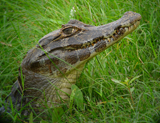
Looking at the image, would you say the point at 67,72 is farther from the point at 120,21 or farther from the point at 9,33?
the point at 9,33

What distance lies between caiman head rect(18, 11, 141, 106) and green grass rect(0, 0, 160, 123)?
263mm

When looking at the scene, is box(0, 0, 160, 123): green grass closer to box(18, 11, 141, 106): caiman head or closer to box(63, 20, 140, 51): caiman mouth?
box(18, 11, 141, 106): caiman head

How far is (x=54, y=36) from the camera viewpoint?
244 cm

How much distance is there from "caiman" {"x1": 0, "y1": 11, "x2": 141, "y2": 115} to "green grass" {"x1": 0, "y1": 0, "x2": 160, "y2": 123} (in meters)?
0.23

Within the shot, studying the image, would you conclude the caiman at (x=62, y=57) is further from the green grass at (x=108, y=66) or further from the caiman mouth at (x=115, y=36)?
the green grass at (x=108, y=66)

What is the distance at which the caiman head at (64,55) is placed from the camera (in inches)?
89.5

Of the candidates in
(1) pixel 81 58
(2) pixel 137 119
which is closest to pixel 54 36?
(1) pixel 81 58

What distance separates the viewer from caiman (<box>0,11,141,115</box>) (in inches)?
89.6

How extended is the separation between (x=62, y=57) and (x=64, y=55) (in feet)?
0.11

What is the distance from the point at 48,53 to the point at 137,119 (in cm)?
124

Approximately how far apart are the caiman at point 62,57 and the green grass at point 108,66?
0.23 m

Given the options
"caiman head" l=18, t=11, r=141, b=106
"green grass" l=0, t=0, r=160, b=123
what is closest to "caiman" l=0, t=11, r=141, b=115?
"caiman head" l=18, t=11, r=141, b=106

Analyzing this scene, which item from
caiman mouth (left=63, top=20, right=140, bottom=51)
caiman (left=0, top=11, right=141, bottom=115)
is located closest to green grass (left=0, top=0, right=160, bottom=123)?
caiman (left=0, top=11, right=141, bottom=115)

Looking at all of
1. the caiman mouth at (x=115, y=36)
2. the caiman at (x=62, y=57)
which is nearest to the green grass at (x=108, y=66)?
the caiman at (x=62, y=57)
